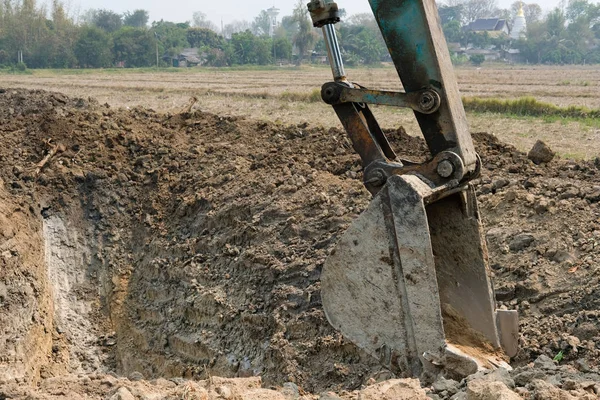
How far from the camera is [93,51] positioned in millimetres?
56500

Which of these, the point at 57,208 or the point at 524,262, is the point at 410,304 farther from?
the point at 57,208

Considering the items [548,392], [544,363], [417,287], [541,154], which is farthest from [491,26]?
[548,392]

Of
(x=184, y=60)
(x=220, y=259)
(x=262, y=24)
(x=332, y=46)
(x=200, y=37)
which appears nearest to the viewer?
(x=332, y=46)

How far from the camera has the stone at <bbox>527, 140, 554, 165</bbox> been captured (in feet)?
28.0

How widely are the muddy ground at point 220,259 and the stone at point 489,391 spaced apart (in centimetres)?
1

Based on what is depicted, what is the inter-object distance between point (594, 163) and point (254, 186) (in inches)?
148

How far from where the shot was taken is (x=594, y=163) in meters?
8.31

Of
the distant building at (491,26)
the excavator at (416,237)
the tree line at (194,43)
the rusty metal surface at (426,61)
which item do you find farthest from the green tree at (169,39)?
the rusty metal surface at (426,61)

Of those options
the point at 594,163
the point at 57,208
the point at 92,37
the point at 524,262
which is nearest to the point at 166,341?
the point at 57,208

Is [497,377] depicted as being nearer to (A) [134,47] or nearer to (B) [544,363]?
(B) [544,363]

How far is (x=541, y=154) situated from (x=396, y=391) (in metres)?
5.39

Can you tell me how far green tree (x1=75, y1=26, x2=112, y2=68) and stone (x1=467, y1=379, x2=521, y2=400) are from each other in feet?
185

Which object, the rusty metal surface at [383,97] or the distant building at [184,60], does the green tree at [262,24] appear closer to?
the distant building at [184,60]

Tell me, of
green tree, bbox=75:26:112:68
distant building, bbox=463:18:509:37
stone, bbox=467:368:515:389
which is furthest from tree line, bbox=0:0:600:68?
stone, bbox=467:368:515:389
